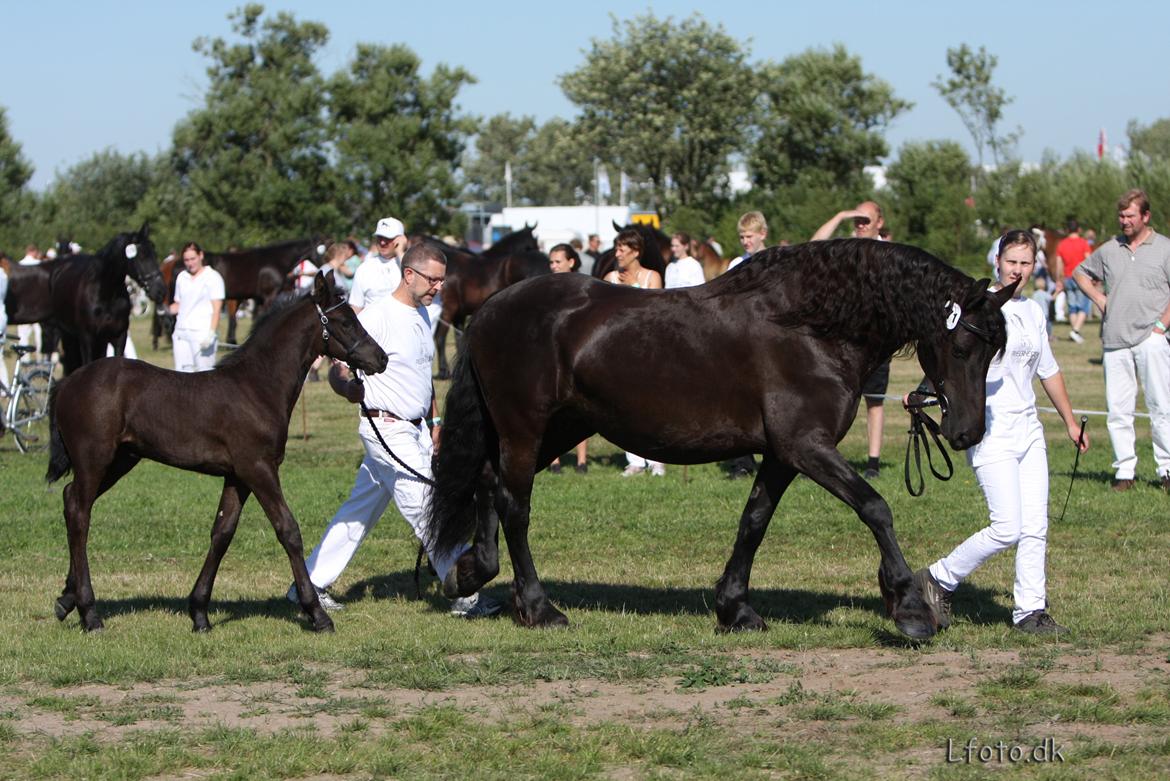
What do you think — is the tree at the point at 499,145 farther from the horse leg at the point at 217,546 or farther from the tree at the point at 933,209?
the horse leg at the point at 217,546

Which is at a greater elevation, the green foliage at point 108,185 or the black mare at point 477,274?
the green foliage at point 108,185

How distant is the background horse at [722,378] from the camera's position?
6.57 m

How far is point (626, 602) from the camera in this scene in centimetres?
805

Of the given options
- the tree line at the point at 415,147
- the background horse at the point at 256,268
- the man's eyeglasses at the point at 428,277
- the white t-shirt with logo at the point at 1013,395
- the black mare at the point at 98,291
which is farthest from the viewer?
the tree line at the point at 415,147

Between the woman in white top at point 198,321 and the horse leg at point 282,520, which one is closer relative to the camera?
the horse leg at point 282,520

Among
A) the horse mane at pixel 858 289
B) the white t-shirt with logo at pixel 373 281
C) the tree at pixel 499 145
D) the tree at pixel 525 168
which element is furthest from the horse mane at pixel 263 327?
the tree at pixel 499 145

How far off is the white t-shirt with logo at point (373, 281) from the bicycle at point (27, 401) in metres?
4.23

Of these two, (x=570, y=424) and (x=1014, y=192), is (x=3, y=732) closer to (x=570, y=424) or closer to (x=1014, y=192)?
(x=570, y=424)

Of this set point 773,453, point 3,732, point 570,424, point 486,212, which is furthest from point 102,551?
point 486,212

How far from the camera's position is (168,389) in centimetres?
707

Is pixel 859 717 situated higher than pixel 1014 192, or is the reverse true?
pixel 1014 192

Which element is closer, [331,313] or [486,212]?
[331,313]

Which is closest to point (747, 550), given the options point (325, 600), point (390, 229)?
point (325, 600)

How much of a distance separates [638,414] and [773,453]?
691 millimetres
